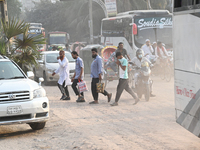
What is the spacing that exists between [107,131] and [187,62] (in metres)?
2.86

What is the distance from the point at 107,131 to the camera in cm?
798

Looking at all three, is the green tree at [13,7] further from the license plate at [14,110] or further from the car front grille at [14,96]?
the license plate at [14,110]

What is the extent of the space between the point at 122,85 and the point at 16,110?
472cm

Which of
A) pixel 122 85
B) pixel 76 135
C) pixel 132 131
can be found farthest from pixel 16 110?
pixel 122 85

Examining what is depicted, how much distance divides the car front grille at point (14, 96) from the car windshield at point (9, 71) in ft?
3.50

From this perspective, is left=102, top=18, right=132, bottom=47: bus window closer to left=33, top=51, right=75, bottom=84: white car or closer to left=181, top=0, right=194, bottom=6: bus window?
left=33, top=51, right=75, bottom=84: white car

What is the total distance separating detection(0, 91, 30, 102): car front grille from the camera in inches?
294

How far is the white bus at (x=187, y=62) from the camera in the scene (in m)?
5.34

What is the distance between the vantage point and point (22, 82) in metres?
8.12

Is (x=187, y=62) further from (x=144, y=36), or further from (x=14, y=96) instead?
(x=144, y=36)

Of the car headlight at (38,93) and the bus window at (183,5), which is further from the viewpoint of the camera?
the car headlight at (38,93)

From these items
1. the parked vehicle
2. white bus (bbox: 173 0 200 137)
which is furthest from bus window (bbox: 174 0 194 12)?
the parked vehicle

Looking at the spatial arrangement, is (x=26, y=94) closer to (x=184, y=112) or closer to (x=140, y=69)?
(x=184, y=112)

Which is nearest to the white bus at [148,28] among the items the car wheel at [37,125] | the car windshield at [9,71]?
the car windshield at [9,71]
